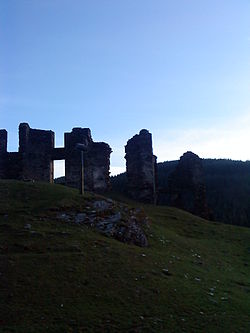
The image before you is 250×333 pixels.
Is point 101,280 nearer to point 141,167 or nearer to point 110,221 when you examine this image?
point 110,221

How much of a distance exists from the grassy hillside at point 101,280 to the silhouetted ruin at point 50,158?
18.2 meters

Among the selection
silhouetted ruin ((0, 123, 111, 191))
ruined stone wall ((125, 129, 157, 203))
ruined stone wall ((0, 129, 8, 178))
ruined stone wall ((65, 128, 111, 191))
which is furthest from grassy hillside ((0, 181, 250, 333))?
ruined stone wall ((0, 129, 8, 178))

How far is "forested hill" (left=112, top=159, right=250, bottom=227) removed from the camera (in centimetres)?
6290

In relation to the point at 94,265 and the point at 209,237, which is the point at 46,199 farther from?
the point at 209,237

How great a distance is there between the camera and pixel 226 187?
81.2 metres

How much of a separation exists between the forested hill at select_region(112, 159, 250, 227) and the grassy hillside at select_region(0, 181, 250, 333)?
26.4 meters

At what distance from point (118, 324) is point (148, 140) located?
106 feet

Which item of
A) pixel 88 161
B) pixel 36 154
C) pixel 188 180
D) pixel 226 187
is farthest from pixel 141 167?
pixel 226 187

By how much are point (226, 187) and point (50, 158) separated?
4857 centimetres

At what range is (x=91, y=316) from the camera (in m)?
11.4

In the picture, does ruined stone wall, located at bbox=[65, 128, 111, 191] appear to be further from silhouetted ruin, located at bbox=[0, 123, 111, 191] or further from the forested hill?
the forested hill

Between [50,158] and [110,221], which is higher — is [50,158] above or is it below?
above

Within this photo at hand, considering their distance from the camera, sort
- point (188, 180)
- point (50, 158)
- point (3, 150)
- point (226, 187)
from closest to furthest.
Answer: point (50, 158) → point (3, 150) → point (188, 180) → point (226, 187)

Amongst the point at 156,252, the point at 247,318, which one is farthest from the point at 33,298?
the point at 156,252
